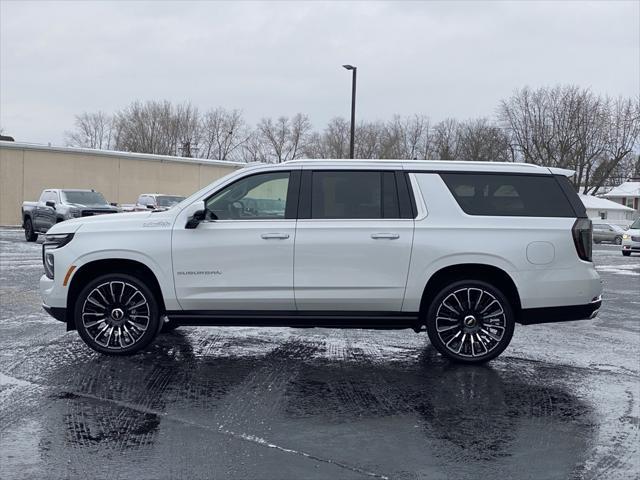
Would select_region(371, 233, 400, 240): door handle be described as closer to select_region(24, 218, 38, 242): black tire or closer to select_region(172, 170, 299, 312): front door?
select_region(172, 170, 299, 312): front door

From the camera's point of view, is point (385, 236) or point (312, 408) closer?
point (312, 408)

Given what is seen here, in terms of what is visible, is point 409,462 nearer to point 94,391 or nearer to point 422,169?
point 94,391

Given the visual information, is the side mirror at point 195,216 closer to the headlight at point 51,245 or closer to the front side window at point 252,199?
the front side window at point 252,199

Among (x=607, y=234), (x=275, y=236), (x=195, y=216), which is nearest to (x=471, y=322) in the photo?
(x=275, y=236)

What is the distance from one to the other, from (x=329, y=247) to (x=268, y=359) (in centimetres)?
133

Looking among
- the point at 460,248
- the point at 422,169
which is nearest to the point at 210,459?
the point at 460,248

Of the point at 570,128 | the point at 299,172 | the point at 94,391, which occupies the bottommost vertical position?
the point at 94,391

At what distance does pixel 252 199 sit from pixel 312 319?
4.34ft

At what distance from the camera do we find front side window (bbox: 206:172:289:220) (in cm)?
695

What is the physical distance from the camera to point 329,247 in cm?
674

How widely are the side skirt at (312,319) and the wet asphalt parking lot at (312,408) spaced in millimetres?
404

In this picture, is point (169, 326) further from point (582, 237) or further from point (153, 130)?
point (153, 130)

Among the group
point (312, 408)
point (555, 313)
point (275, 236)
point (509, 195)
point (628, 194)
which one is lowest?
point (312, 408)

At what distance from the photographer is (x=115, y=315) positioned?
6965 mm
